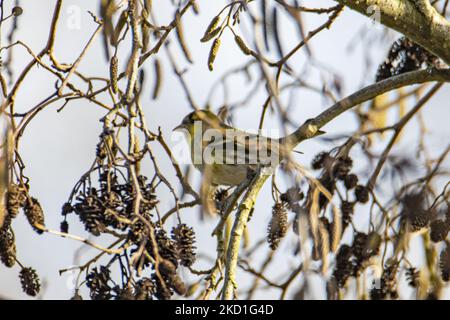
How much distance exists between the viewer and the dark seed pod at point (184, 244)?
203 cm

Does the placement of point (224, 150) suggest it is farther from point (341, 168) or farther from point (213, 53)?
point (213, 53)

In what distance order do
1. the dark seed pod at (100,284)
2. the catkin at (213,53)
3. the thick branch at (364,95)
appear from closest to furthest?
the dark seed pod at (100,284) → the catkin at (213,53) → the thick branch at (364,95)

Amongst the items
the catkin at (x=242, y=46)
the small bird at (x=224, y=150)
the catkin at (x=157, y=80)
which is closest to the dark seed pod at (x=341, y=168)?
the small bird at (x=224, y=150)

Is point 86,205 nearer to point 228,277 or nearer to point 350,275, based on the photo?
point 228,277

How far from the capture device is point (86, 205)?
6.29ft

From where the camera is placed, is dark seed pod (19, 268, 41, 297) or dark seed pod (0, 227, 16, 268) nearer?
dark seed pod (0, 227, 16, 268)

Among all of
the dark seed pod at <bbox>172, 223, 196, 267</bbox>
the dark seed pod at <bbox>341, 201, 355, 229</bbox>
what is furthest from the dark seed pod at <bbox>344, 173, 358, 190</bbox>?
the dark seed pod at <bbox>172, 223, 196, 267</bbox>

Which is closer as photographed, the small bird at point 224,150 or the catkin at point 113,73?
the catkin at point 113,73

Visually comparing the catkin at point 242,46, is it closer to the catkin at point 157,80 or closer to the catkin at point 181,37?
the catkin at point 181,37

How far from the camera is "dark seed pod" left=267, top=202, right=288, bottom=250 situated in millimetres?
2545

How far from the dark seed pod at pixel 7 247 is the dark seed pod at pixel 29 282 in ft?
0.48

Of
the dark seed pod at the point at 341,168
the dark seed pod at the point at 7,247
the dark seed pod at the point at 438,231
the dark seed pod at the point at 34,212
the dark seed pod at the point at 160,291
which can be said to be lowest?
the dark seed pod at the point at 160,291

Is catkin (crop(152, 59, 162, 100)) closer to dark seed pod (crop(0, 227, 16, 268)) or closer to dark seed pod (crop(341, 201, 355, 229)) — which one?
dark seed pod (crop(0, 227, 16, 268))

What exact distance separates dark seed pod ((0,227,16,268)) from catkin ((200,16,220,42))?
0.80 m
